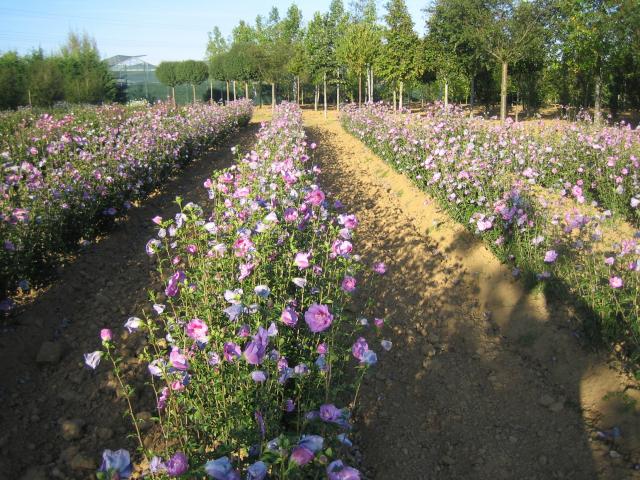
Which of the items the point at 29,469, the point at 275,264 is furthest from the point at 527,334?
the point at 29,469

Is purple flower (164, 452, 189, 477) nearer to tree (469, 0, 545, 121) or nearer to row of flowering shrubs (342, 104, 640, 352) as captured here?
row of flowering shrubs (342, 104, 640, 352)

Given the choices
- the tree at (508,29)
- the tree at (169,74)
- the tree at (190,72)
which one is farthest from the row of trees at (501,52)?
the tree at (169,74)

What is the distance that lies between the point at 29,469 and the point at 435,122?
25.3ft

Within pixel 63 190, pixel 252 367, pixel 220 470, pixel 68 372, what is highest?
pixel 63 190

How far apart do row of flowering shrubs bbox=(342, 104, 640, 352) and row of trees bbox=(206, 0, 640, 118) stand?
8.59m

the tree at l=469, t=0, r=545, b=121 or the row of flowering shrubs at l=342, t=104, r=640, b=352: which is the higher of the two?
the tree at l=469, t=0, r=545, b=121

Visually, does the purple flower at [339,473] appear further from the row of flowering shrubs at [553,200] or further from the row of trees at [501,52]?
the row of trees at [501,52]

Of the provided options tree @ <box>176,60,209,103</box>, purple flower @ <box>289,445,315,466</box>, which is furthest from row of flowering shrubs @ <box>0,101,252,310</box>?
tree @ <box>176,60,209,103</box>

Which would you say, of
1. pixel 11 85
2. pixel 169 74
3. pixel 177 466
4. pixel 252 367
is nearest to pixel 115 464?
pixel 177 466

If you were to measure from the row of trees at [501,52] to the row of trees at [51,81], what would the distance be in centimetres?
1005

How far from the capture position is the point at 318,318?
178cm

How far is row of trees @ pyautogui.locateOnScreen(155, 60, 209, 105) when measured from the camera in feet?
128

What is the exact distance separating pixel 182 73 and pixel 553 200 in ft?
123

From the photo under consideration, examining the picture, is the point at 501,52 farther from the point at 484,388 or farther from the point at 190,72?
the point at 190,72
